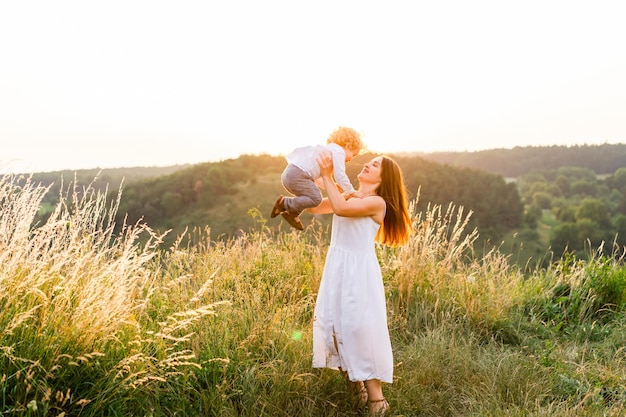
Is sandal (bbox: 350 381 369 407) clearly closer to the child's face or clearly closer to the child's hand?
the child's hand

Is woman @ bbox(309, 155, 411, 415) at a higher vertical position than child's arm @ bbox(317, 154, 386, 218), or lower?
lower

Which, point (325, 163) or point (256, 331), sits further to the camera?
point (256, 331)

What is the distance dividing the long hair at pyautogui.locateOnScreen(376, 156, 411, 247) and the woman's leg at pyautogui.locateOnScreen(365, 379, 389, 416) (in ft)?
3.30

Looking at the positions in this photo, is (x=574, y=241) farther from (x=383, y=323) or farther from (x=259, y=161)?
(x=383, y=323)

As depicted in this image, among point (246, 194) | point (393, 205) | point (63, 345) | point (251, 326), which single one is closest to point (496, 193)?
point (246, 194)

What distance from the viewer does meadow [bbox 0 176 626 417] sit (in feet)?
9.12

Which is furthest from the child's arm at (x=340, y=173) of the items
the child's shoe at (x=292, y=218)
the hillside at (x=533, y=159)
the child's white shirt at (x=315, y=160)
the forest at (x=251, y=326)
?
the hillside at (x=533, y=159)

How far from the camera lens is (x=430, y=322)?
4984mm

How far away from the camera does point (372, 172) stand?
367cm

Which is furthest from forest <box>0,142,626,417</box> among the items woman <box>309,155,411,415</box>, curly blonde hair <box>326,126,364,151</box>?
curly blonde hair <box>326,126,364,151</box>

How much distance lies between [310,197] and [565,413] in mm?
2149

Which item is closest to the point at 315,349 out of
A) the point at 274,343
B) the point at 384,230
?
the point at 274,343

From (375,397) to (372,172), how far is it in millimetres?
1519

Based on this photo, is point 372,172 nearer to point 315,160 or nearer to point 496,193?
point 315,160
